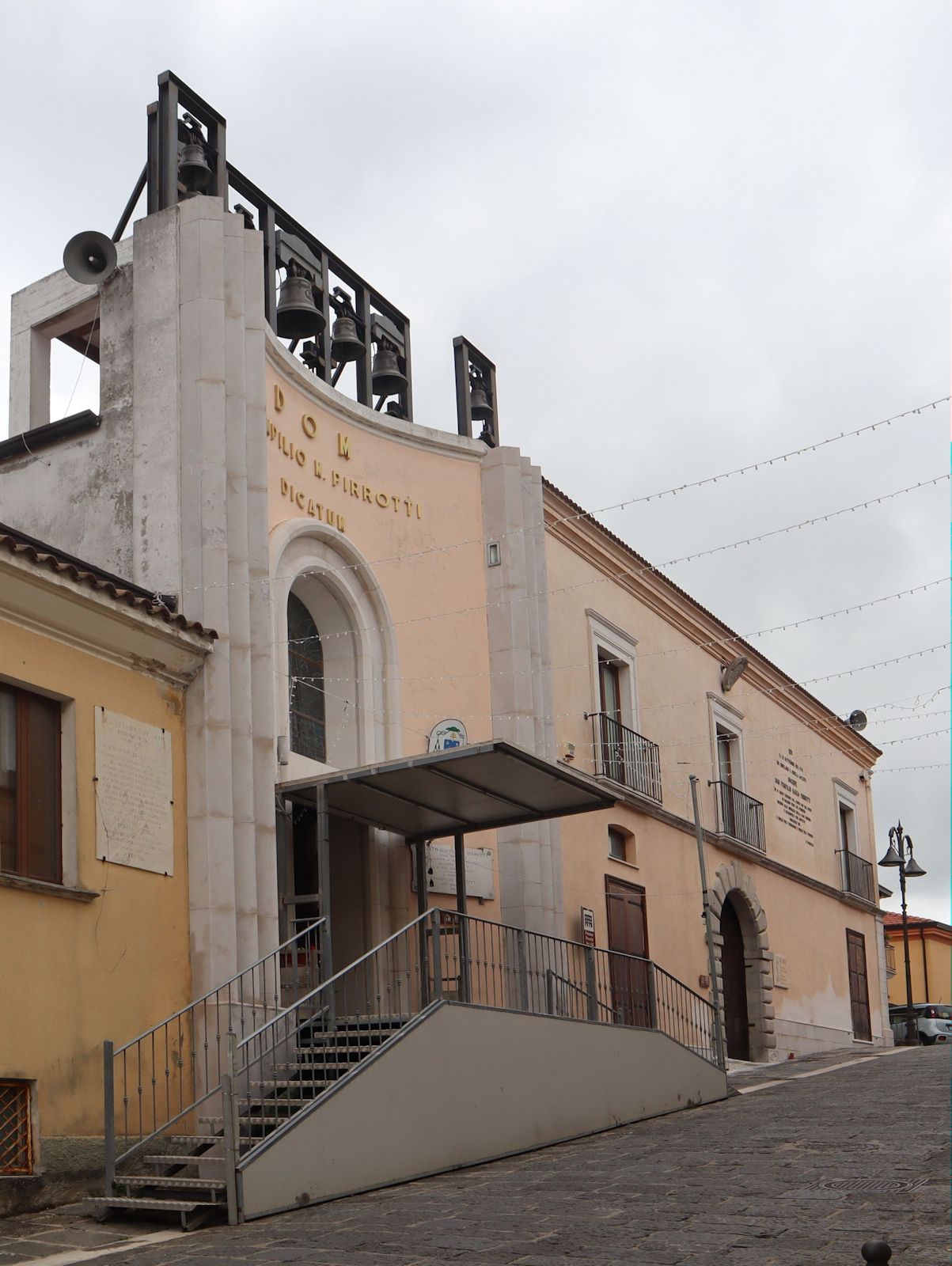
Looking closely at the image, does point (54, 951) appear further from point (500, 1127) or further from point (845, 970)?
point (845, 970)

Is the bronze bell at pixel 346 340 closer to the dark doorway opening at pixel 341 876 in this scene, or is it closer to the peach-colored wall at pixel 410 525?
the peach-colored wall at pixel 410 525

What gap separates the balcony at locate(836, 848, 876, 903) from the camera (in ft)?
96.2

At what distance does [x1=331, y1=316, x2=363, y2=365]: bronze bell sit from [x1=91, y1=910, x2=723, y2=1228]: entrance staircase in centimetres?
633

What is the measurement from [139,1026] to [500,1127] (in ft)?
9.72

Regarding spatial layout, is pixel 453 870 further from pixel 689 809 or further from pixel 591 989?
pixel 689 809

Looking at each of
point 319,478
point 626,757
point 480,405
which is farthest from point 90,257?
point 626,757

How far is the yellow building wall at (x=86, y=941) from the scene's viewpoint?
415 inches

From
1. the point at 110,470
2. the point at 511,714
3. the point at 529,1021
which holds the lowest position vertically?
the point at 529,1021

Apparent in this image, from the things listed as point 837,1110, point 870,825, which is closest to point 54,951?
point 837,1110

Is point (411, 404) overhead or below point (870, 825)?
overhead

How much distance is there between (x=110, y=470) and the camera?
13.9 meters

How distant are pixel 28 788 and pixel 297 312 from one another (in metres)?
6.39

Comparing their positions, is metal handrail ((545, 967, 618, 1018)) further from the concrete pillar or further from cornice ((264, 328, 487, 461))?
cornice ((264, 328, 487, 461))

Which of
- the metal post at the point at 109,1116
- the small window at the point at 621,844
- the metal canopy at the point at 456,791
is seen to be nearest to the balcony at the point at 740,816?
the small window at the point at 621,844
